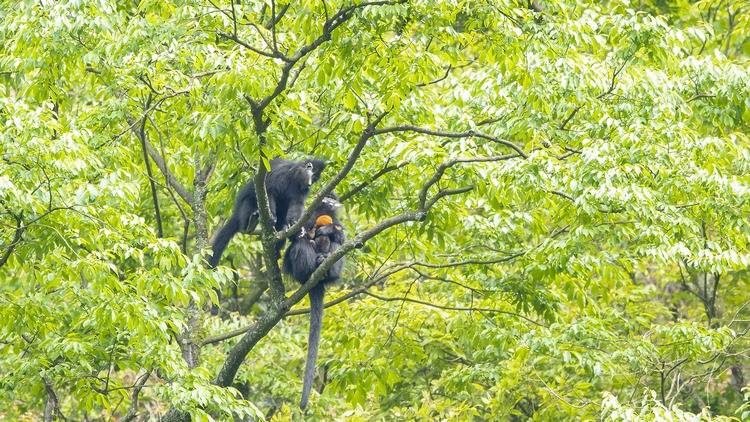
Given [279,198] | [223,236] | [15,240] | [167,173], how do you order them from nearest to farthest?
1. [15,240]
2. [167,173]
3. [223,236]
4. [279,198]

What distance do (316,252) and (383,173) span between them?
1245mm

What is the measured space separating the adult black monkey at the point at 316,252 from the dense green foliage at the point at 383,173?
0.30m

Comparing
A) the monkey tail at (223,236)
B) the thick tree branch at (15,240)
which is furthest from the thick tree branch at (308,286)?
the thick tree branch at (15,240)

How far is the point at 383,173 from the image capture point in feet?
24.2

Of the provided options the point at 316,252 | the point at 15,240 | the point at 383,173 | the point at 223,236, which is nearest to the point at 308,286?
the point at 383,173

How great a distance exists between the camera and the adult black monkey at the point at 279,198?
28.2 feet

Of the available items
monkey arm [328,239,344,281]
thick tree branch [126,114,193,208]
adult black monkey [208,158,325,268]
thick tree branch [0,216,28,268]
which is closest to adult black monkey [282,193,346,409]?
monkey arm [328,239,344,281]

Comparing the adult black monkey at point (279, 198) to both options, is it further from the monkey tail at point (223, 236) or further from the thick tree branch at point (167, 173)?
the thick tree branch at point (167, 173)

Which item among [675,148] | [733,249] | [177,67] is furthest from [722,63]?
[177,67]

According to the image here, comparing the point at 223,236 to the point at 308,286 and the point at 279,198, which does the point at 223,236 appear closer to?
the point at 279,198

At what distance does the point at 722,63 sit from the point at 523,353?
3063mm

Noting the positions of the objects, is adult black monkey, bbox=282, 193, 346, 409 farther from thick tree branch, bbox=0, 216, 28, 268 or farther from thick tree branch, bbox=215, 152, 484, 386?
thick tree branch, bbox=0, 216, 28, 268

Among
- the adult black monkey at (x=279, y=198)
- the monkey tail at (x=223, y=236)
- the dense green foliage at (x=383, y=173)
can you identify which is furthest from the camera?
the monkey tail at (x=223, y=236)

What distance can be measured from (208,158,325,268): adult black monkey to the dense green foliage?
0.62 ft
